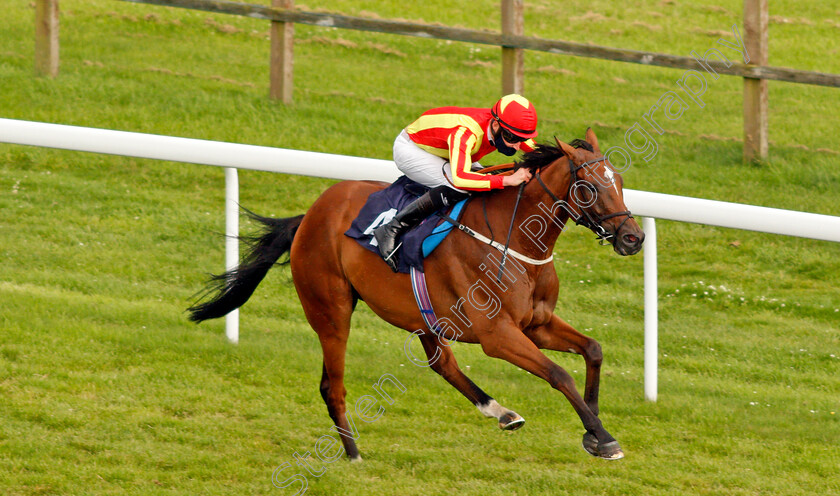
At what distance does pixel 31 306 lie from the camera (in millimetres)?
6734

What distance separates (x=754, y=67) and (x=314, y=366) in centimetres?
472

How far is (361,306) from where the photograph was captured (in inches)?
301

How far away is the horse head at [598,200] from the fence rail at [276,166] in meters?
1.31

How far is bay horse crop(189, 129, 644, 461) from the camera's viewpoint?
450cm

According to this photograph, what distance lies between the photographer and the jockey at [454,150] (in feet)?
15.6

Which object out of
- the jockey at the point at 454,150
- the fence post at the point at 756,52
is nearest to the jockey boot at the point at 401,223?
the jockey at the point at 454,150

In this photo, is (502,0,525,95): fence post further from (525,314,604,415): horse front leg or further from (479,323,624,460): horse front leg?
(479,323,624,460): horse front leg

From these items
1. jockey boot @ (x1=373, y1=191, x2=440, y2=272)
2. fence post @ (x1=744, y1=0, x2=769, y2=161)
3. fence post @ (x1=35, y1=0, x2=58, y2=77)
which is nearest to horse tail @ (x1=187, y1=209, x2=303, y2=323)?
jockey boot @ (x1=373, y1=191, x2=440, y2=272)

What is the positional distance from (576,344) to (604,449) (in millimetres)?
601

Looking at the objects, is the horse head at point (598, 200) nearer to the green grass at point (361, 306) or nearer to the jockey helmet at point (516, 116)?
the jockey helmet at point (516, 116)

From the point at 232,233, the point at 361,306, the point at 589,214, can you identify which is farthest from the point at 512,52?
the point at 589,214

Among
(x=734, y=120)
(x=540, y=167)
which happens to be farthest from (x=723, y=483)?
(x=734, y=120)

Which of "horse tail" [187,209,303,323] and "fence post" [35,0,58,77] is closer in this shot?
"horse tail" [187,209,303,323]

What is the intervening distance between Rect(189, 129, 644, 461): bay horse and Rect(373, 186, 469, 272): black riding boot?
11 cm
